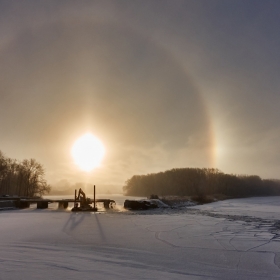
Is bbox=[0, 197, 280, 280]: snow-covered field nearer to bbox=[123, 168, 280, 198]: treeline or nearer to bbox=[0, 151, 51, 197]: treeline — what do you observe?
bbox=[0, 151, 51, 197]: treeline

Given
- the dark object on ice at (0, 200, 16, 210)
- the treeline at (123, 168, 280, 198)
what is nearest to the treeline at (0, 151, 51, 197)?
the dark object on ice at (0, 200, 16, 210)

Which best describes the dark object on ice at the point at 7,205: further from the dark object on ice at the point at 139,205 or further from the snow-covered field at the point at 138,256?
the snow-covered field at the point at 138,256

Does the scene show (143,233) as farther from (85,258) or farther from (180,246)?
(85,258)

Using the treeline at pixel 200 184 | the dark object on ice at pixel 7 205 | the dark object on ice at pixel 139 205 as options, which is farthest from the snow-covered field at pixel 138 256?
the treeline at pixel 200 184

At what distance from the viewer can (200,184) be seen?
4306 inches

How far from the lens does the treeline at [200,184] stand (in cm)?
11000

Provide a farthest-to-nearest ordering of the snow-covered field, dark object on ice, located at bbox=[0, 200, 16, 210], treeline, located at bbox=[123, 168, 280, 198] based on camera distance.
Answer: treeline, located at bbox=[123, 168, 280, 198]
dark object on ice, located at bbox=[0, 200, 16, 210]
the snow-covered field

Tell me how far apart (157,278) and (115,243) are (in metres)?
4.74

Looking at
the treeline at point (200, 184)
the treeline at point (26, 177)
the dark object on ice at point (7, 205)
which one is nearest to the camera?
the dark object on ice at point (7, 205)

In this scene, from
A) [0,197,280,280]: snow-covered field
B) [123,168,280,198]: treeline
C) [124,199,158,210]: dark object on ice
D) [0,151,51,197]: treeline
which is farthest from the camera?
[123,168,280,198]: treeline

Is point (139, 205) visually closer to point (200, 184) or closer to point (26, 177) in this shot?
point (26, 177)

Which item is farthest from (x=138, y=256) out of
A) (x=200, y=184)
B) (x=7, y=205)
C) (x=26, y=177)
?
(x=200, y=184)

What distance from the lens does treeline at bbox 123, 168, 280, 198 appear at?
110 m

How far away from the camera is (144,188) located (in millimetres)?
133875
